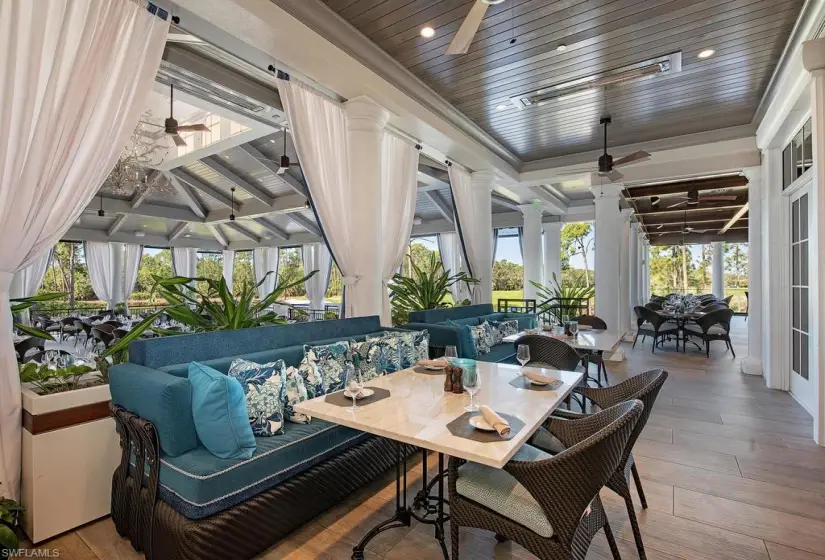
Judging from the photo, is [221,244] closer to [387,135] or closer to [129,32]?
[387,135]

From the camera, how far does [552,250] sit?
34.3ft

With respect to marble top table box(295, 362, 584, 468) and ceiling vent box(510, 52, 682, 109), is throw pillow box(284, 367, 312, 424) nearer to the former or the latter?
marble top table box(295, 362, 584, 468)

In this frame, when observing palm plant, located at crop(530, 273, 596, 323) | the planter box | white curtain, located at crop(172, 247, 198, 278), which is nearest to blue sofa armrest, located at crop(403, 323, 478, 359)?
the planter box

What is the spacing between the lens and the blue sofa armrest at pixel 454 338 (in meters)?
4.05

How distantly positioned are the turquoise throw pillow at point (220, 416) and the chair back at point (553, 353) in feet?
6.69

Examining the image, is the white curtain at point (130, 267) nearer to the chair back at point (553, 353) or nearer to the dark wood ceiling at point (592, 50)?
the dark wood ceiling at point (592, 50)

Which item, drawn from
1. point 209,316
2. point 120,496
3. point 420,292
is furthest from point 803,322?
point 120,496

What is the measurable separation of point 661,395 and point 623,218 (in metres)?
5.26

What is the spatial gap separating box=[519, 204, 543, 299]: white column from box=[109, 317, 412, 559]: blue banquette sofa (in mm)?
7328

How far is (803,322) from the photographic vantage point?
13.7ft

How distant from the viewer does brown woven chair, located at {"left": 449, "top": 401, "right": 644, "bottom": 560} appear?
1.39 m

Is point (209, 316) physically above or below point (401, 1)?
below

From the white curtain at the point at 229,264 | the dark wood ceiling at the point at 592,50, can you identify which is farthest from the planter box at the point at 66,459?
the white curtain at the point at 229,264

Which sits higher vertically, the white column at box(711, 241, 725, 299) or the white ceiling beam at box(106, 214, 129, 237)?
the white ceiling beam at box(106, 214, 129, 237)
